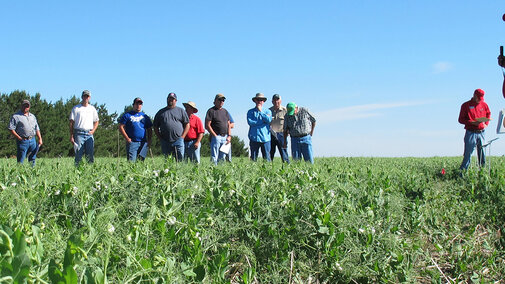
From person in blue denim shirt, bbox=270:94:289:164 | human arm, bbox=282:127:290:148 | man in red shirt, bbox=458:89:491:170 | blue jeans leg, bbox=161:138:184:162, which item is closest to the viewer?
blue jeans leg, bbox=161:138:184:162

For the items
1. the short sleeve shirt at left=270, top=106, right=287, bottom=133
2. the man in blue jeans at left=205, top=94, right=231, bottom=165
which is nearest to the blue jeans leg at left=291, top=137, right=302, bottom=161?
the short sleeve shirt at left=270, top=106, right=287, bottom=133

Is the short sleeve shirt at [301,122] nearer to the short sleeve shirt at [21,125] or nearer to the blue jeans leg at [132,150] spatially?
the blue jeans leg at [132,150]

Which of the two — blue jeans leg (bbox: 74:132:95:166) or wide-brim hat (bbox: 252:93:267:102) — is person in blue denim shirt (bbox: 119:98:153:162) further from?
wide-brim hat (bbox: 252:93:267:102)

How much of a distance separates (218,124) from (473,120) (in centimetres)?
577

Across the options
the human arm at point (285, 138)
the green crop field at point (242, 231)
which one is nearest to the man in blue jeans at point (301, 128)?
the human arm at point (285, 138)

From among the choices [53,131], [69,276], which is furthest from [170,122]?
[53,131]

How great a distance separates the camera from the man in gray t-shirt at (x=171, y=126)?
31.2 ft

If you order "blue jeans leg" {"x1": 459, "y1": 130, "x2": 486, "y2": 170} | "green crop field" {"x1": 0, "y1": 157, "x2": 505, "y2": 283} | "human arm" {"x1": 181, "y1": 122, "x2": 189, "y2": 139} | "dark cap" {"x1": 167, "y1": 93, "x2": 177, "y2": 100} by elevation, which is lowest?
"green crop field" {"x1": 0, "y1": 157, "x2": 505, "y2": 283}

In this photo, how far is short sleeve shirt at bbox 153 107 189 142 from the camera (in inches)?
374

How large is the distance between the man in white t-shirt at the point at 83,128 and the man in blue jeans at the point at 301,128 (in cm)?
439

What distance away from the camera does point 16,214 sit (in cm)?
304

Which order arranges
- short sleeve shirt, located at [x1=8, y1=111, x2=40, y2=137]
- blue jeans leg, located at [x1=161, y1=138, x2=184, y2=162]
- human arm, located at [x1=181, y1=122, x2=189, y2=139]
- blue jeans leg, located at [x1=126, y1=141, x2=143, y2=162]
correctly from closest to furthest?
1. blue jeans leg, located at [x1=126, y1=141, x2=143, y2=162]
2. blue jeans leg, located at [x1=161, y1=138, x2=184, y2=162]
3. human arm, located at [x1=181, y1=122, x2=189, y2=139]
4. short sleeve shirt, located at [x1=8, y1=111, x2=40, y2=137]

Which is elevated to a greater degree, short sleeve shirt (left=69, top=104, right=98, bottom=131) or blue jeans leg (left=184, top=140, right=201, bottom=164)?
short sleeve shirt (left=69, top=104, right=98, bottom=131)

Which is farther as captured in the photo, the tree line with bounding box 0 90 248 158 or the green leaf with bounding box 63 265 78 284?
the tree line with bounding box 0 90 248 158
